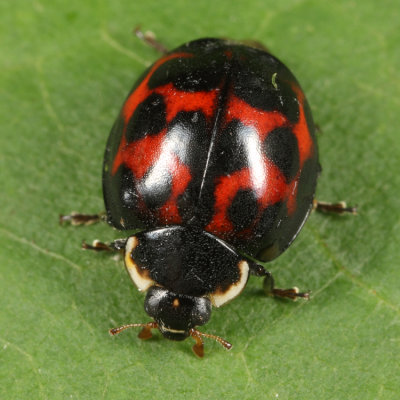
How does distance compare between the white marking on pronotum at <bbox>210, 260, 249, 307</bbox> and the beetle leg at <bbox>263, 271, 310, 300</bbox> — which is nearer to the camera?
the white marking on pronotum at <bbox>210, 260, 249, 307</bbox>

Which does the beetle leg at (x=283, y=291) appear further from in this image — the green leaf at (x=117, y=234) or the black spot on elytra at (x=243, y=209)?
the black spot on elytra at (x=243, y=209)

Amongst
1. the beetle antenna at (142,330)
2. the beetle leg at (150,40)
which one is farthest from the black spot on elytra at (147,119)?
the beetle leg at (150,40)

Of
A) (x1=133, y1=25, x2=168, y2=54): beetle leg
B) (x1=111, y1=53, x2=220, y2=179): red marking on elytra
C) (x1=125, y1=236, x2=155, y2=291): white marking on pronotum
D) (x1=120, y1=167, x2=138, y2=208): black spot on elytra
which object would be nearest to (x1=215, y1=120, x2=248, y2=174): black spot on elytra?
(x1=111, y1=53, x2=220, y2=179): red marking on elytra

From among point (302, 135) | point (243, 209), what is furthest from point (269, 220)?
point (302, 135)

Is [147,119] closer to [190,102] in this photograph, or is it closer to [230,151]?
[190,102]

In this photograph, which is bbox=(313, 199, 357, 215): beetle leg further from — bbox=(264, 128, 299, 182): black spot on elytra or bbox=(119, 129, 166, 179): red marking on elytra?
bbox=(119, 129, 166, 179): red marking on elytra

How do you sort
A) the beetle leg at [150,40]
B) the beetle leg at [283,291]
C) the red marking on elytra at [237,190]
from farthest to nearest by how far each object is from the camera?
the beetle leg at [150,40]
the beetle leg at [283,291]
the red marking on elytra at [237,190]

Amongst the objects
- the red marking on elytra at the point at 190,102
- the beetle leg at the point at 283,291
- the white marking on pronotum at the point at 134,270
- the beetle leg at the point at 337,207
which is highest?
the red marking on elytra at the point at 190,102

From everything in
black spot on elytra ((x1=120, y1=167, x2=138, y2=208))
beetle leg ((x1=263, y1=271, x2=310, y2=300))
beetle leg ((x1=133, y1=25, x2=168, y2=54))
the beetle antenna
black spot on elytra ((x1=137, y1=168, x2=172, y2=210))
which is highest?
beetle leg ((x1=133, y1=25, x2=168, y2=54))
